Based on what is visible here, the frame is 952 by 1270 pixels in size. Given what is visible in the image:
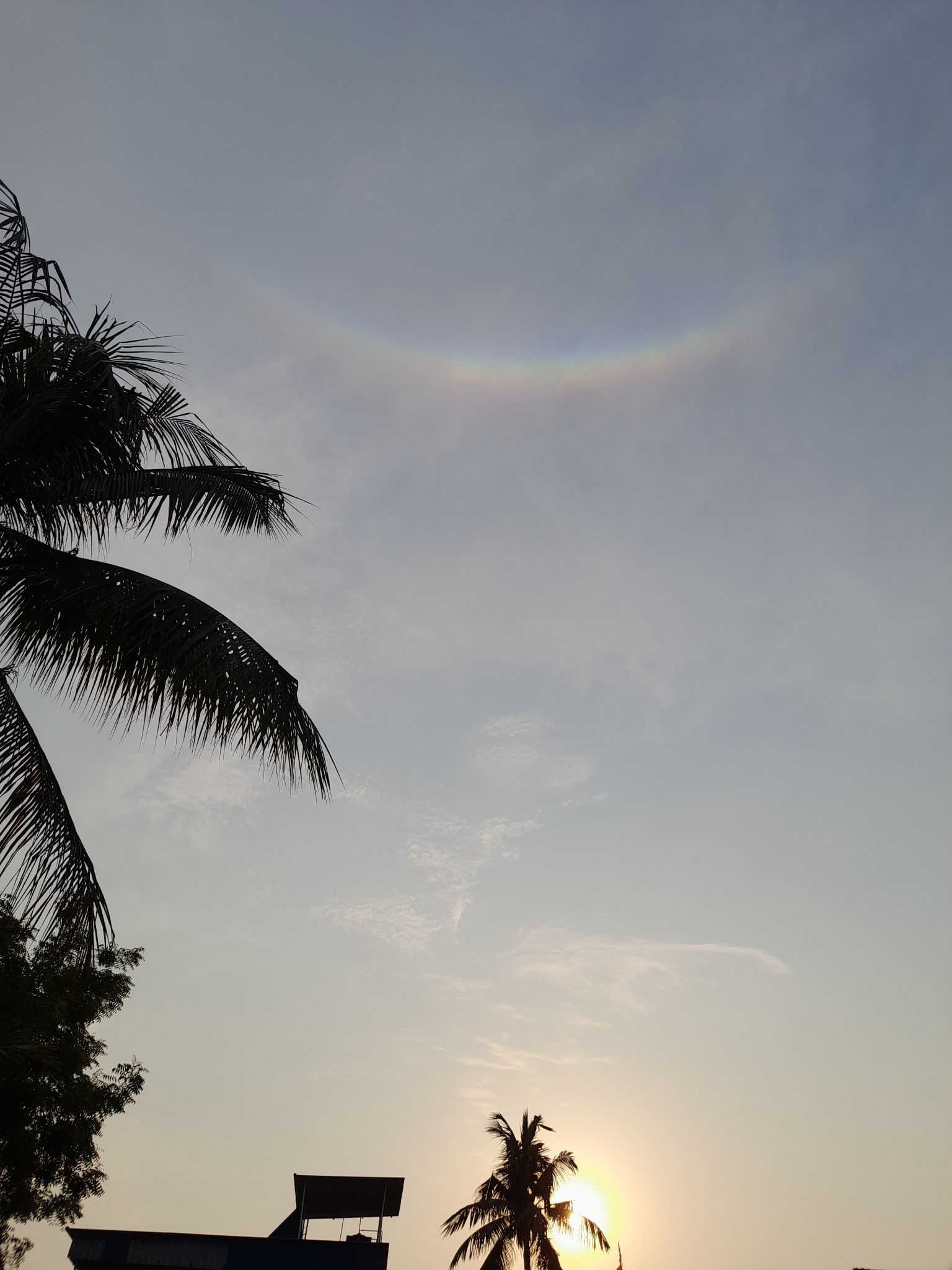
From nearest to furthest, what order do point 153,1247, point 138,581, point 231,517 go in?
1. point 138,581
2. point 231,517
3. point 153,1247

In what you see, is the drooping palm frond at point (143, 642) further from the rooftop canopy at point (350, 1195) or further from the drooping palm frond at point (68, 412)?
the rooftop canopy at point (350, 1195)

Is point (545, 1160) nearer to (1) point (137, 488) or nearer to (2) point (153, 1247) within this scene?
(2) point (153, 1247)

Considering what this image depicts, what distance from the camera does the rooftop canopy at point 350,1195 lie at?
99.5 ft

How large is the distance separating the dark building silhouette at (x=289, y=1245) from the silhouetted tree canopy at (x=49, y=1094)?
117 inches

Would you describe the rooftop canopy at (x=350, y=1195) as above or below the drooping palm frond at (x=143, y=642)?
above

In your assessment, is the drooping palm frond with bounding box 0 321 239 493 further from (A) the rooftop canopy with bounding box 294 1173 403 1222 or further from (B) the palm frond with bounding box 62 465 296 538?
(A) the rooftop canopy with bounding box 294 1173 403 1222

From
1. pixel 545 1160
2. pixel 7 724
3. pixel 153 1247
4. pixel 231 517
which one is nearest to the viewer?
pixel 7 724

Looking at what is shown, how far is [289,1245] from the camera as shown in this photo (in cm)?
2733

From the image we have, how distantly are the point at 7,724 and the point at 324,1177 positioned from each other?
27632 mm

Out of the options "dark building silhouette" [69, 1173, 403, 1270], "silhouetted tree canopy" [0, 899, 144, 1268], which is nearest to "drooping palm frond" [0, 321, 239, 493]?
"silhouetted tree canopy" [0, 899, 144, 1268]

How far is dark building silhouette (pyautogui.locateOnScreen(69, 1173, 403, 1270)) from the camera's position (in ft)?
89.4

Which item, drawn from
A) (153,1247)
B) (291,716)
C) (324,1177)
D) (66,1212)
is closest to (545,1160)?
(324,1177)

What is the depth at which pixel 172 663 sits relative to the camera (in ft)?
27.1

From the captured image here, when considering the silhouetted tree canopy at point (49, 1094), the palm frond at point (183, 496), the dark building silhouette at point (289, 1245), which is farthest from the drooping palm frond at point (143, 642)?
the dark building silhouette at point (289, 1245)
